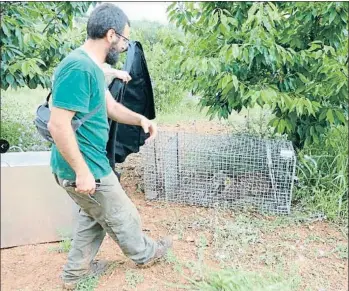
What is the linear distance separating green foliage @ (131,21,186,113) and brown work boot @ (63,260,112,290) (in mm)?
1609

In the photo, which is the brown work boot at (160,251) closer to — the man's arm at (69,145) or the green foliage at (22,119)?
the man's arm at (69,145)

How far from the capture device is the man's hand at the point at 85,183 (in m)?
1.81

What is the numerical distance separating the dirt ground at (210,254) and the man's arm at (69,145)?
71cm

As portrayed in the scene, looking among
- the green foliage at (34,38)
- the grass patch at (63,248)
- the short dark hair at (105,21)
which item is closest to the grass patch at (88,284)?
the grass patch at (63,248)

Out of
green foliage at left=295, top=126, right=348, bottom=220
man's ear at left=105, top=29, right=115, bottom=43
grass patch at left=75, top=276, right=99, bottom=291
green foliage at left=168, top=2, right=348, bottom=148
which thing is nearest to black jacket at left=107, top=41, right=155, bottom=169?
green foliage at left=168, top=2, right=348, bottom=148

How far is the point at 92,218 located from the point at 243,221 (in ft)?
3.92

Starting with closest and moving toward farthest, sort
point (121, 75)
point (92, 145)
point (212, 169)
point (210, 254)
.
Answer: point (92, 145)
point (121, 75)
point (210, 254)
point (212, 169)

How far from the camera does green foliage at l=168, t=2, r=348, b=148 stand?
2.79 m

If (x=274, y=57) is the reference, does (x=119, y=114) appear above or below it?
below

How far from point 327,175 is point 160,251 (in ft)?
5.23

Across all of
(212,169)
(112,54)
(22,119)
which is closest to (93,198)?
(112,54)

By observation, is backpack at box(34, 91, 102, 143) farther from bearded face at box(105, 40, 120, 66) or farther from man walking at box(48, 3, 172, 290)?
bearded face at box(105, 40, 120, 66)

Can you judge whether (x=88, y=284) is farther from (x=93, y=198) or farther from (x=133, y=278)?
(x=93, y=198)

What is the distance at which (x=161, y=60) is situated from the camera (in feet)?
15.9
